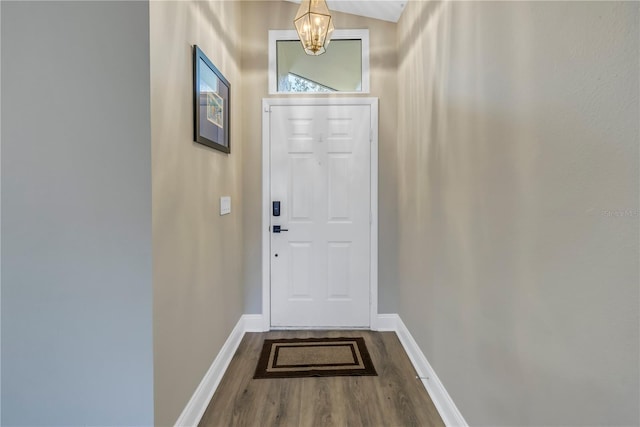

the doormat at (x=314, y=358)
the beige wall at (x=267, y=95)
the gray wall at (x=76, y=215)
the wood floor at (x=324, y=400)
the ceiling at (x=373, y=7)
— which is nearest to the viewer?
the gray wall at (x=76, y=215)

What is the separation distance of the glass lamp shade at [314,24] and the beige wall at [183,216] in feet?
1.94

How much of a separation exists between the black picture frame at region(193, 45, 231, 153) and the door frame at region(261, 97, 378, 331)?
458 mm

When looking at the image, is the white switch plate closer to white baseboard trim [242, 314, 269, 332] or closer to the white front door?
the white front door

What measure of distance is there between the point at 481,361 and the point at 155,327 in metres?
1.40

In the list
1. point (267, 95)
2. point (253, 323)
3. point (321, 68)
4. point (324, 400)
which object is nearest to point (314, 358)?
point (324, 400)

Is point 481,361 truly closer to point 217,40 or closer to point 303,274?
point 303,274

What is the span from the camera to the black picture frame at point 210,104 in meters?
1.68

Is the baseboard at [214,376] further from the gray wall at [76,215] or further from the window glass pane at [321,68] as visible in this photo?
the window glass pane at [321,68]

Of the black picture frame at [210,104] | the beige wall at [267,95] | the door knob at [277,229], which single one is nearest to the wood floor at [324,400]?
the beige wall at [267,95]

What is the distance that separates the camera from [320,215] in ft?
9.11

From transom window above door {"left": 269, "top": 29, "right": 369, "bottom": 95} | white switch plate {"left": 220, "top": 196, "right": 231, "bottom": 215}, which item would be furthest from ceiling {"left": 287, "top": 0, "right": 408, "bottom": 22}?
white switch plate {"left": 220, "top": 196, "right": 231, "bottom": 215}

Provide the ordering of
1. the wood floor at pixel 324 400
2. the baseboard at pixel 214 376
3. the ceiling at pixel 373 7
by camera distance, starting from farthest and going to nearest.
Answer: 1. the ceiling at pixel 373 7
2. the wood floor at pixel 324 400
3. the baseboard at pixel 214 376

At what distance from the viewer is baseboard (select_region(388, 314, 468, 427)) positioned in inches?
63.0

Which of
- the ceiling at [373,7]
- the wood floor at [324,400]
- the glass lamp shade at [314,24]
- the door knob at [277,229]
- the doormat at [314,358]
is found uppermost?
the ceiling at [373,7]
